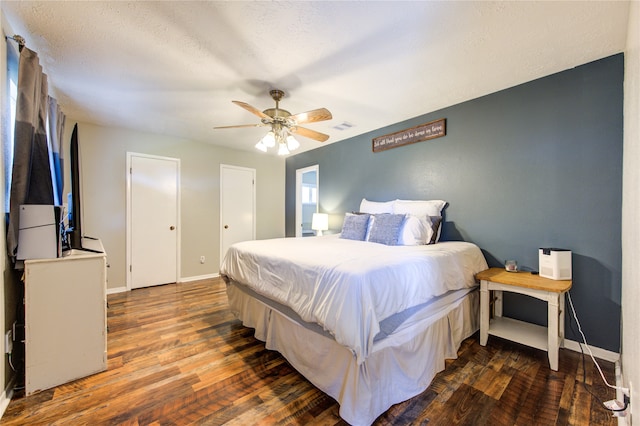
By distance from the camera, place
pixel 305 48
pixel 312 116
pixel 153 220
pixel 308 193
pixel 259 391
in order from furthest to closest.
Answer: pixel 308 193
pixel 153 220
pixel 312 116
pixel 305 48
pixel 259 391

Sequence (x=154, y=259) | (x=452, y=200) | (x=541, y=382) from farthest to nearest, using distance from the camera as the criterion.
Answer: (x=154, y=259), (x=452, y=200), (x=541, y=382)

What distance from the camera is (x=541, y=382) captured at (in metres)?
1.77

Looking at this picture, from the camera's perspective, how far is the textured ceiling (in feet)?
5.30

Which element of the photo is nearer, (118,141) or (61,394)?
(61,394)

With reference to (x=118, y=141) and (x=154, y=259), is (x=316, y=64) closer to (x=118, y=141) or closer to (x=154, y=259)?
(x=118, y=141)

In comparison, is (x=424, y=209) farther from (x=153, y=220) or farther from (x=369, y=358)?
(x=153, y=220)

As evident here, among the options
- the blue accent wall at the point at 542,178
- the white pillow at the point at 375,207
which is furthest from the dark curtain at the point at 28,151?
the blue accent wall at the point at 542,178

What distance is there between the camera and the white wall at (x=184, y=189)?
359 cm

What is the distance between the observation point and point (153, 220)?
405cm

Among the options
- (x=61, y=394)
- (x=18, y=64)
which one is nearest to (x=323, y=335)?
(x=61, y=394)

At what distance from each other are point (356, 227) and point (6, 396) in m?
3.02

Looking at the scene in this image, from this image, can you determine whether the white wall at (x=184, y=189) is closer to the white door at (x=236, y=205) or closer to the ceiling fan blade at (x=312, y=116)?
the white door at (x=236, y=205)

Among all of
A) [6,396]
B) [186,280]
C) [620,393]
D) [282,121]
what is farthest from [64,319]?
[620,393]

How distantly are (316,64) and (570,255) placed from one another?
261 centimetres
